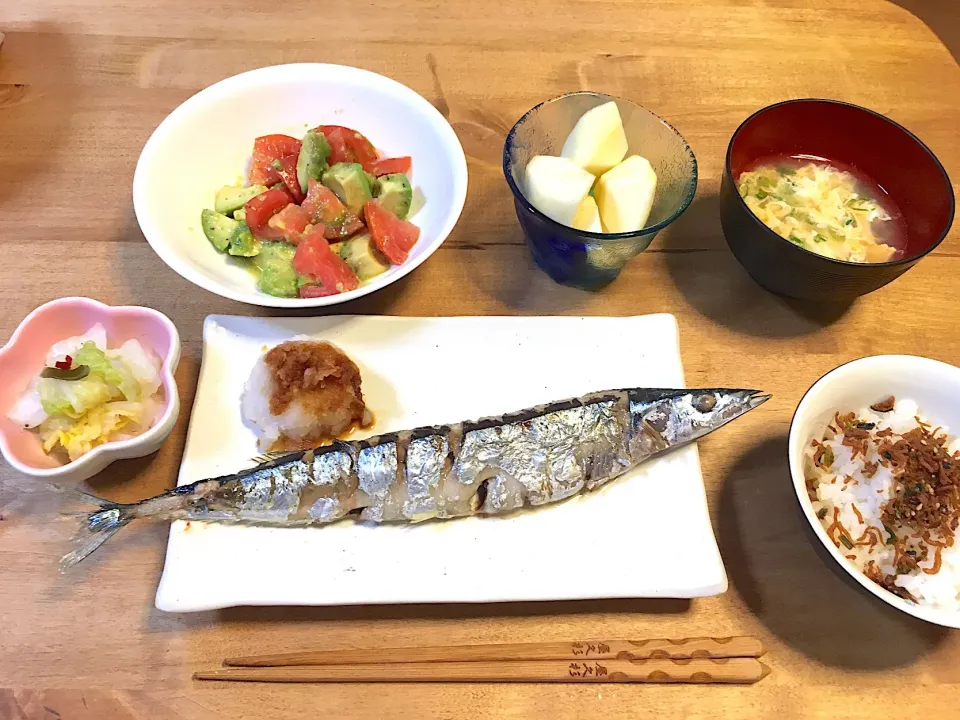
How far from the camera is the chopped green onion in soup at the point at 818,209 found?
1.70 metres

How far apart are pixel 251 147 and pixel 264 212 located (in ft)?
0.98

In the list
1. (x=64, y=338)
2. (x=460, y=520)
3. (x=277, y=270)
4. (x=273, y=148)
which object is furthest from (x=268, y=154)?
(x=460, y=520)

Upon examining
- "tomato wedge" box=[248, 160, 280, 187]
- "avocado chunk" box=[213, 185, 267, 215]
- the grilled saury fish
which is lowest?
the grilled saury fish

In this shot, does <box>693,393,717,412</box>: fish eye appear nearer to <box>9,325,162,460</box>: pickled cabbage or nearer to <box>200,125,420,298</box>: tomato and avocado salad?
<box>200,125,420,298</box>: tomato and avocado salad

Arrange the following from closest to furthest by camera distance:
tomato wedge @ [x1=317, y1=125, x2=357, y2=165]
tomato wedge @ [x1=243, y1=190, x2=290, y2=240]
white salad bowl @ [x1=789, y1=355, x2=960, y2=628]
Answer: white salad bowl @ [x1=789, y1=355, x2=960, y2=628], tomato wedge @ [x1=243, y1=190, x2=290, y2=240], tomato wedge @ [x1=317, y1=125, x2=357, y2=165]

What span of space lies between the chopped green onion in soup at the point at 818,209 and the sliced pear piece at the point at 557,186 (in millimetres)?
448

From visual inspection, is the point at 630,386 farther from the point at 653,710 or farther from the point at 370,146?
the point at 370,146

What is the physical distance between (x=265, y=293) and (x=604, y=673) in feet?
3.56

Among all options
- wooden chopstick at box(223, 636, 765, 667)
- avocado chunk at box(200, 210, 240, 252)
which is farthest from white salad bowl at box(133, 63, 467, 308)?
wooden chopstick at box(223, 636, 765, 667)

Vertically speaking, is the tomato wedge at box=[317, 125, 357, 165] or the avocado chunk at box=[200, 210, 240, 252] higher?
the tomato wedge at box=[317, 125, 357, 165]

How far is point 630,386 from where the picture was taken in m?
1.56

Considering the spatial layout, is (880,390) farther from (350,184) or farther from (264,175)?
(264,175)

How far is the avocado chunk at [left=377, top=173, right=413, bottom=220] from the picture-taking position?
1717 mm

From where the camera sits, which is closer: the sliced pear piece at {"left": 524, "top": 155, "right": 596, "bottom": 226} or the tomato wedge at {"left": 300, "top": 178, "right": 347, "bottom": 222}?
the sliced pear piece at {"left": 524, "top": 155, "right": 596, "bottom": 226}
